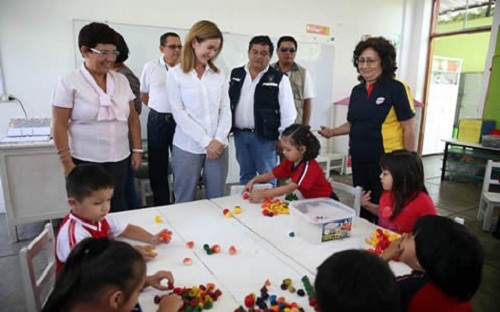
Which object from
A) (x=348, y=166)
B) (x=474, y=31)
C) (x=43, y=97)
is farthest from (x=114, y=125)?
(x=474, y=31)

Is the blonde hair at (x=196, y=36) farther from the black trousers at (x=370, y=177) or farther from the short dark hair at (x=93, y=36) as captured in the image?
the black trousers at (x=370, y=177)

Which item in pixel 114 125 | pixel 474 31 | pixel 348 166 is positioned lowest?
pixel 348 166

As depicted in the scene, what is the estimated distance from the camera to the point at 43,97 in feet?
12.4

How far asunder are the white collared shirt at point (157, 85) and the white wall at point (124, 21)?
1.27 meters

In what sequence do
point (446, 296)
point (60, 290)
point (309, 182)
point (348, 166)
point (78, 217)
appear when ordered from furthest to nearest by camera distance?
point (348, 166)
point (309, 182)
point (78, 217)
point (446, 296)
point (60, 290)

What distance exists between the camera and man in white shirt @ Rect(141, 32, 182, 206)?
294cm

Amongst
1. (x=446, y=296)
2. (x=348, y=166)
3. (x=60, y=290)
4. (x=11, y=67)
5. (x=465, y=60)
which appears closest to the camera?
(x=60, y=290)

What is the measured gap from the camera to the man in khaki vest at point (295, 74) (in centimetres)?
314

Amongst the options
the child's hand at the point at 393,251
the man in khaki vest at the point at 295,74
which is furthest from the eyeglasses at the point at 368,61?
the child's hand at the point at 393,251

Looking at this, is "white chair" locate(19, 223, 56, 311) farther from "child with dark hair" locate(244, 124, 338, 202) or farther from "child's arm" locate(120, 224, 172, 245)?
"child with dark hair" locate(244, 124, 338, 202)

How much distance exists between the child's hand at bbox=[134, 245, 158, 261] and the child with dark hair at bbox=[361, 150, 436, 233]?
1.18 meters

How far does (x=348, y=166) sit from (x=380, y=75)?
12.1ft

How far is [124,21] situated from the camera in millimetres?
3990

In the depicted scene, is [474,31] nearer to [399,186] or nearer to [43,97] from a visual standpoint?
[399,186]
